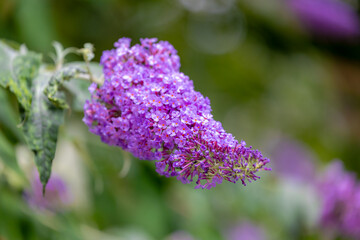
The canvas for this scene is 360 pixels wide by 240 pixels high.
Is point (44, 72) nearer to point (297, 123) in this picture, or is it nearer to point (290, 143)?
point (297, 123)

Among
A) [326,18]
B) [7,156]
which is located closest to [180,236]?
[7,156]

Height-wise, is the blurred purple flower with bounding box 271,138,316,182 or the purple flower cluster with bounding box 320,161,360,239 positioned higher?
the blurred purple flower with bounding box 271,138,316,182

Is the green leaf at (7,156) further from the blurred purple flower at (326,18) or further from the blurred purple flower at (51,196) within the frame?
the blurred purple flower at (326,18)

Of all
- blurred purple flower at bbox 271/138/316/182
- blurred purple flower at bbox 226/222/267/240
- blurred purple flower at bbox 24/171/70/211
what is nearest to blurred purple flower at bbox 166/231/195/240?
blurred purple flower at bbox 24/171/70/211

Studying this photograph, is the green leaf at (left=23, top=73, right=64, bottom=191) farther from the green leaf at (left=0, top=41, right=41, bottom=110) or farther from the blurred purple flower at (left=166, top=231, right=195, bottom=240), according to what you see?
the blurred purple flower at (left=166, top=231, right=195, bottom=240)

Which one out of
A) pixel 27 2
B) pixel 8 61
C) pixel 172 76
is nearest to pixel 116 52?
pixel 172 76

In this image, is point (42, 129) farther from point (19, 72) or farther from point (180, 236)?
point (180, 236)
